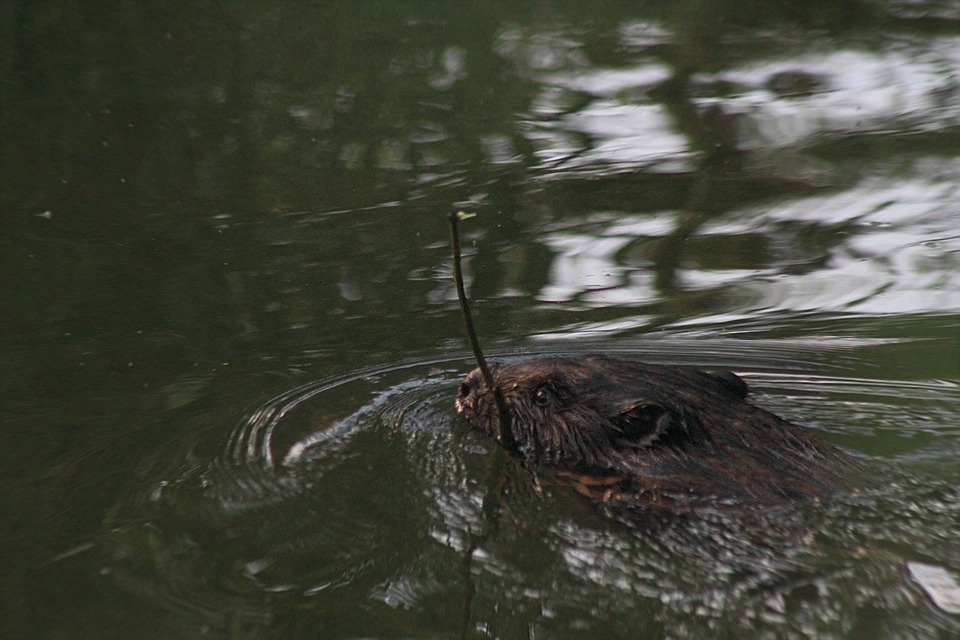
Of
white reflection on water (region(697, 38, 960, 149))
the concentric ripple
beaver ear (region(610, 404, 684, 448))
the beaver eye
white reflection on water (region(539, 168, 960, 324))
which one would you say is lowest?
the concentric ripple

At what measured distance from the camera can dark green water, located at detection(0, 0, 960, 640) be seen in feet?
→ 8.87

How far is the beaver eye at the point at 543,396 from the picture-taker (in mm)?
3400

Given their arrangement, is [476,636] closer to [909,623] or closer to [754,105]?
[909,623]

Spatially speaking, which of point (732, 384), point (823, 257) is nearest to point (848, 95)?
point (823, 257)

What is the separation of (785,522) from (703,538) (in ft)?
0.68

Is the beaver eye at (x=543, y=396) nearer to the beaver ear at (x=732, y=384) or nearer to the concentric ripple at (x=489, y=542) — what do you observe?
the concentric ripple at (x=489, y=542)

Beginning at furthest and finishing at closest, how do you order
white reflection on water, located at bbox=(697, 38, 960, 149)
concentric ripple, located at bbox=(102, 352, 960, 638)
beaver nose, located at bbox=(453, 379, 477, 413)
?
white reflection on water, located at bbox=(697, 38, 960, 149) < beaver nose, located at bbox=(453, 379, 477, 413) < concentric ripple, located at bbox=(102, 352, 960, 638)

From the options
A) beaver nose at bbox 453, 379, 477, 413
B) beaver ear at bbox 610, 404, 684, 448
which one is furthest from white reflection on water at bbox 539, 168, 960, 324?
beaver ear at bbox 610, 404, 684, 448

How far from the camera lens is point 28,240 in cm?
523

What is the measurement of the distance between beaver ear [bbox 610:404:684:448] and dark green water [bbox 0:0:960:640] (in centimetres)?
26

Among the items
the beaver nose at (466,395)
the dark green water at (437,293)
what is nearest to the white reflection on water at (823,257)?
the dark green water at (437,293)

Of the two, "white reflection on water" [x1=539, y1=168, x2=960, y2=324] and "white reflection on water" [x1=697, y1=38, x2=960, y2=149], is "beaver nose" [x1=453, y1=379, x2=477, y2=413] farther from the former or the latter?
"white reflection on water" [x1=697, y1=38, x2=960, y2=149]

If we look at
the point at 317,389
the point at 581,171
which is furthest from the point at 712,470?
the point at 581,171

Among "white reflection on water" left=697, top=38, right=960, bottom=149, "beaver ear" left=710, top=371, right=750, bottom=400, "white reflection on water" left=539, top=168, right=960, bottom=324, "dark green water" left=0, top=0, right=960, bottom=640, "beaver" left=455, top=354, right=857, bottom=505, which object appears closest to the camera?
"dark green water" left=0, top=0, right=960, bottom=640
